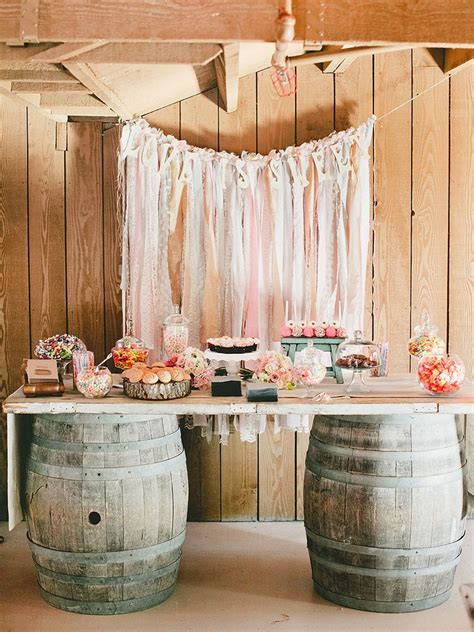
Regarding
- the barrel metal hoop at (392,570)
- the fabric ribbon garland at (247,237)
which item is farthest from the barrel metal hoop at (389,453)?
the fabric ribbon garland at (247,237)

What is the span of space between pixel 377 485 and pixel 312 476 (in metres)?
0.31

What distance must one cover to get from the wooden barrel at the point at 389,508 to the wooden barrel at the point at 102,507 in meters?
0.66

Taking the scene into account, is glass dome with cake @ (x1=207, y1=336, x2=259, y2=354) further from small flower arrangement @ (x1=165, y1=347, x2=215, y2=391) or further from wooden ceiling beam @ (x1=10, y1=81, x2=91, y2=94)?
wooden ceiling beam @ (x1=10, y1=81, x2=91, y2=94)

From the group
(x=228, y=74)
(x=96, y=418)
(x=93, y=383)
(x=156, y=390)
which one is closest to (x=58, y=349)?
(x=93, y=383)

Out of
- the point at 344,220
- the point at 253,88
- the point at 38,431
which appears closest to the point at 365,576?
the point at 38,431

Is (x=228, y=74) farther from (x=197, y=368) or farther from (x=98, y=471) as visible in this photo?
(x=98, y=471)

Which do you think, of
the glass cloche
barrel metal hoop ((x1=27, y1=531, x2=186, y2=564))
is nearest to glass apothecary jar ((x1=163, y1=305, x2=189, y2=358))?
the glass cloche

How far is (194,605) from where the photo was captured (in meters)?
3.16

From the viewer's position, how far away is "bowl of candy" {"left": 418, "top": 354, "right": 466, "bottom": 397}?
10.0 feet

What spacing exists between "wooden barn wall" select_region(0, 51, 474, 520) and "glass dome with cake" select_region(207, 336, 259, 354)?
3.08 ft

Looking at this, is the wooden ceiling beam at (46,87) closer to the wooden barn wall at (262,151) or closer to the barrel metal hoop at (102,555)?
the wooden barn wall at (262,151)

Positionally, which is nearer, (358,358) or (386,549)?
(386,549)

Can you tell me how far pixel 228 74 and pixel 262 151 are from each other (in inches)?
38.6

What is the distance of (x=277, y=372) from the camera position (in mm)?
3213
